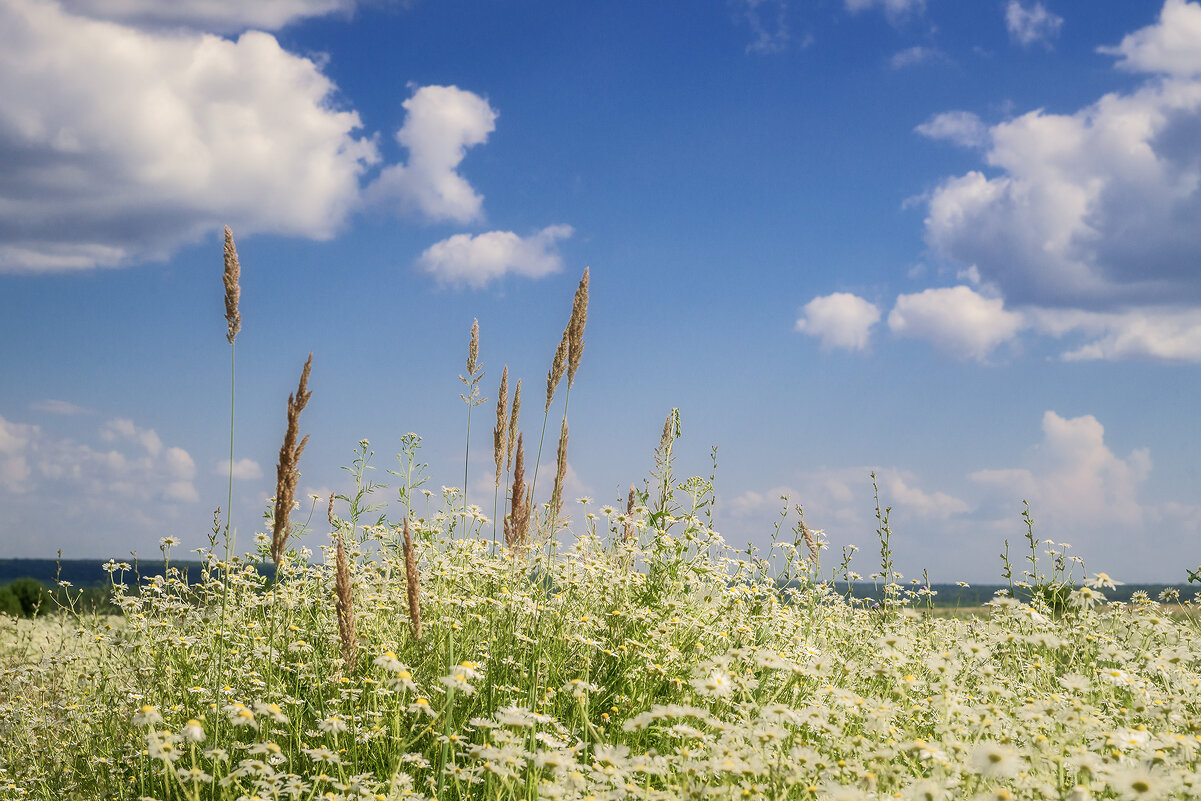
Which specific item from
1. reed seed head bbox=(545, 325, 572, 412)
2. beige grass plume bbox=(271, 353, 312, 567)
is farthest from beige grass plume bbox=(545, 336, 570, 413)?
beige grass plume bbox=(271, 353, 312, 567)

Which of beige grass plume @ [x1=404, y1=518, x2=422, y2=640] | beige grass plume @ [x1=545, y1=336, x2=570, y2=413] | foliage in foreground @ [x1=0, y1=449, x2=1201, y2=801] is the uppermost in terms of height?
beige grass plume @ [x1=545, y1=336, x2=570, y2=413]

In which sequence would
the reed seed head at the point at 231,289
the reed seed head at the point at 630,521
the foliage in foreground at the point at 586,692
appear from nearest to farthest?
the foliage in foreground at the point at 586,692 → the reed seed head at the point at 231,289 → the reed seed head at the point at 630,521

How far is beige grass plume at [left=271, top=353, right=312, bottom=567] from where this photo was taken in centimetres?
345

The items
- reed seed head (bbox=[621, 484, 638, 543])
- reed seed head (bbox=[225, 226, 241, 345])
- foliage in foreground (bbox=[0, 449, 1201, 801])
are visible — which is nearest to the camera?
foliage in foreground (bbox=[0, 449, 1201, 801])

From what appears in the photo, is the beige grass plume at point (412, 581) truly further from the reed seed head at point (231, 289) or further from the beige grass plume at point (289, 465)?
the reed seed head at point (231, 289)

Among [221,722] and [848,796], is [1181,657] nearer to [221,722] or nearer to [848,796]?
[848,796]

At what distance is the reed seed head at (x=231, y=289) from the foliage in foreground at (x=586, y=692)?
1479 millimetres

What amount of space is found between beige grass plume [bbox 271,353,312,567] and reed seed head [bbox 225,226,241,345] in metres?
0.70

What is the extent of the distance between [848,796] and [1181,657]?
94.8 inches

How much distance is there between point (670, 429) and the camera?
5.02 m

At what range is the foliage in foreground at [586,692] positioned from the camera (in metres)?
2.85

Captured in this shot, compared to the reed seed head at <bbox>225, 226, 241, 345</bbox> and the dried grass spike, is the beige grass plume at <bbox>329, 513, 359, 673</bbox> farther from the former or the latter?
the reed seed head at <bbox>225, 226, 241, 345</bbox>

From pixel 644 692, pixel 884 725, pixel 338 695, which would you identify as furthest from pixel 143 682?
pixel 884 725

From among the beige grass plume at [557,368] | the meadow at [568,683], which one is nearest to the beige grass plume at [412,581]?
the meadow at [568,683]
